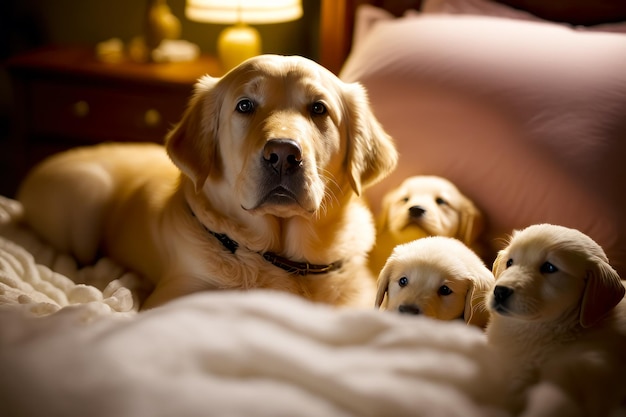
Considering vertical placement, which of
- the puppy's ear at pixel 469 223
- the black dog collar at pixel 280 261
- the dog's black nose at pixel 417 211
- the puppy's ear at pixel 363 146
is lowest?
the black dog collar at pixel 280 261

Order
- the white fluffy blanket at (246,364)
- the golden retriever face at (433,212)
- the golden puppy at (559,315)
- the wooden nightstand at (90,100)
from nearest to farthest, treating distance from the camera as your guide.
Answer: the white fluffy blanket at (246,364)
the golden puppy at (559,315)
the golden retriever face at (433,212)
the wooden nightstand at (90,100)

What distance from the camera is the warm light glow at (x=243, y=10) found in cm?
266

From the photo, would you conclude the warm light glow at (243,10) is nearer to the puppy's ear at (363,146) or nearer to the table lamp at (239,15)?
the table lamp at (239,15)

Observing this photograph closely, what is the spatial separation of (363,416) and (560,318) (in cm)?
44

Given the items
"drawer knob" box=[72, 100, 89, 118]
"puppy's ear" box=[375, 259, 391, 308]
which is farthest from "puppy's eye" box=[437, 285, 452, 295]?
"drawer knob" box=[72, 100, 89, 118]

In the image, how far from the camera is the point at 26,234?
1.89 m

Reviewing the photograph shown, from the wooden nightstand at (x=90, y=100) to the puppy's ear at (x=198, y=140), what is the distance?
1.18m

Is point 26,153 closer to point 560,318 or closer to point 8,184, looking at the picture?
point 8,184

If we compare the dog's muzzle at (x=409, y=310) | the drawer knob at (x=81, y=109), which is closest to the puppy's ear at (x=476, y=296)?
the dog's muzzle at (x=409, y=310)

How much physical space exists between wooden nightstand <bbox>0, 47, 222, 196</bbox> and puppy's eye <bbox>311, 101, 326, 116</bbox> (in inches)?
53.3

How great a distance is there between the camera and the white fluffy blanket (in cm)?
81

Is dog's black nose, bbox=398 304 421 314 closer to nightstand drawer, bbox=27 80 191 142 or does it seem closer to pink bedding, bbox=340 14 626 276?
pink bedding, bbox=340 14 626 276

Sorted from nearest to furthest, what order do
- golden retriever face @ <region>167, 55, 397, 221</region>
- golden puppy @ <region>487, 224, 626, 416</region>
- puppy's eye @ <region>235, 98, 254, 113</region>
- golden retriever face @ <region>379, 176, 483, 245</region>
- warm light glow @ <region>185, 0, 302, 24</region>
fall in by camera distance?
golden puppy @ <region>487, 224, 626, 416</region> → golden retriever face @ <region>167, 55, 397, 221</region> → puppy's eye @ <region>235, 98, 254, 113</region> → golden retriever face @ <region>379, 176, 483, 245</region> → warm light glow @ <region>185, 0, 302, 24</region>

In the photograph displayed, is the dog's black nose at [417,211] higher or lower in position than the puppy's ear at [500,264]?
lower
